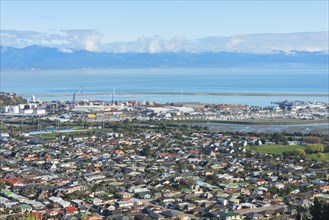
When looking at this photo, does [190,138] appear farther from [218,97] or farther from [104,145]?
[218,97]

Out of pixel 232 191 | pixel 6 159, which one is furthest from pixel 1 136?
pixel 232 191

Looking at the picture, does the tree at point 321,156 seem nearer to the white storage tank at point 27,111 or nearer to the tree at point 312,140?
the tree at point 312,140

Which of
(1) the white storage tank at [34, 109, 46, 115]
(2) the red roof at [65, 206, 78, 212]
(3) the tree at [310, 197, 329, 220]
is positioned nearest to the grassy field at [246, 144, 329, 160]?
(2) the red roof at [65, 206, 78, 212]

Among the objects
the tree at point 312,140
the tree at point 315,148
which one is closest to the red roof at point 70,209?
the tree at point 315,148

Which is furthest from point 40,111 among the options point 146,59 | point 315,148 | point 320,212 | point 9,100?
point 146,59

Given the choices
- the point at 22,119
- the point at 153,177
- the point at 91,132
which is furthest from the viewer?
the point at 22,119

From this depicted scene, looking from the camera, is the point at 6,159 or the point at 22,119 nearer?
the point at 6,159

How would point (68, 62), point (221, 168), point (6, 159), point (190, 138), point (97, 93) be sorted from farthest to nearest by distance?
point (68, 62) < point (97, 93) < point (190, 138) < point (6, 159) < point (221, 168)

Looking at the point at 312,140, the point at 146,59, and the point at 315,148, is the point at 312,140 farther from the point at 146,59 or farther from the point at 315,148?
the point at 146,59

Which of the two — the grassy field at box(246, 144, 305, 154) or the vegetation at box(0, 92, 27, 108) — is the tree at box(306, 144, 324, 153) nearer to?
the grassy field at box(246, 144, 305, 154)
